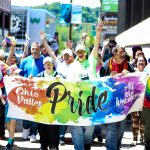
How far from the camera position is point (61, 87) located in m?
9.62

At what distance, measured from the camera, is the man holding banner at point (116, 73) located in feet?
30.6

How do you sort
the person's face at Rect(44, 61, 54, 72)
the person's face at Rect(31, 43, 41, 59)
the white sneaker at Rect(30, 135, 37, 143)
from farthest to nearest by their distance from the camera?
the white sneaker at Rect(30, 135, 37, 143) → the person's face at Rect(31, 43, 41, 59) → the person's face at Rect(44, 61, 54, 72)

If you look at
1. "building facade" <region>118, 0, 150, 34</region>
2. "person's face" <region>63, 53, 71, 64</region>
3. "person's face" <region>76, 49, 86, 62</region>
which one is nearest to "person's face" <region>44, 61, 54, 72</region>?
"person's face" <region>63, 53, 71, 64</region>

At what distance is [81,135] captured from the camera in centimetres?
923

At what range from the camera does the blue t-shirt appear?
11.0 m

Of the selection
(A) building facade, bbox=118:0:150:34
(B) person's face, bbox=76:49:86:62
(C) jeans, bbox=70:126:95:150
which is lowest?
(C) jeans, bbox=70:126:95:150

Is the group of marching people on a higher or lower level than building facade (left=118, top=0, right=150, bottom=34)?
lower

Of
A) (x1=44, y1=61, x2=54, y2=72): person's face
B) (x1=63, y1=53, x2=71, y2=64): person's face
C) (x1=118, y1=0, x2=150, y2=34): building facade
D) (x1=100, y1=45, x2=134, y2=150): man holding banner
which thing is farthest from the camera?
(x1=118, y1=0, x2=150, y2=34): building facade

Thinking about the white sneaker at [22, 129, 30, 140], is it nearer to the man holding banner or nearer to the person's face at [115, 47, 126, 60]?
the man holding banner

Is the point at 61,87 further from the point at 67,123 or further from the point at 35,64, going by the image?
the point at 35,64

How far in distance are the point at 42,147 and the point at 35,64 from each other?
1776 millimetres

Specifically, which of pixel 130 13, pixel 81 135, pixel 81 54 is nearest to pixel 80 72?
pixel 81 54

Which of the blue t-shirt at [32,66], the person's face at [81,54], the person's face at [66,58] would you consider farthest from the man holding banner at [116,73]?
the blue t-shirt at [32,66]

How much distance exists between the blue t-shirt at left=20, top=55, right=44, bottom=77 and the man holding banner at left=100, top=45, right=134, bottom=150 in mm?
1505
